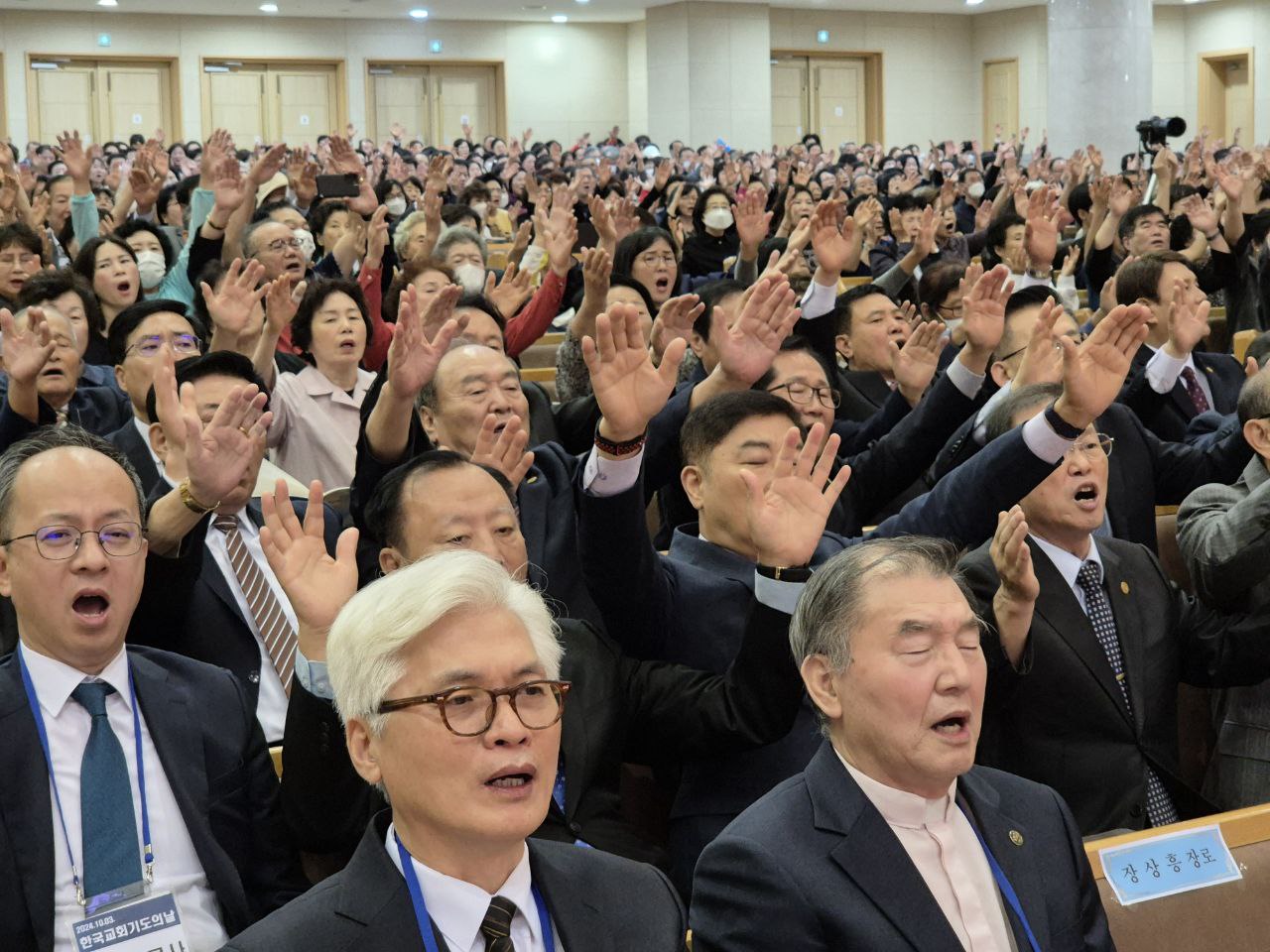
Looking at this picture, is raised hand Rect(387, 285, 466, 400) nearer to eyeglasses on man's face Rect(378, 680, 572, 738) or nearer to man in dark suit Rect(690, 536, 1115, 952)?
man in dark suit Rect(690, 536, 1115, 952)

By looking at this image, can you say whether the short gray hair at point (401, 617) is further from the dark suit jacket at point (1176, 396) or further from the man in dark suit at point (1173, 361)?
the dark suit jacket at point (1176, 396)

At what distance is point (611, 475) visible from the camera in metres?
2.33

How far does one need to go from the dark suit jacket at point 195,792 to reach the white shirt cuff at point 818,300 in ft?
9.10

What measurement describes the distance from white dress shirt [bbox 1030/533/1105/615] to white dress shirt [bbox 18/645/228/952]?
1.43 meters

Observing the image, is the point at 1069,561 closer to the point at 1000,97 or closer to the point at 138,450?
the point at 138,450

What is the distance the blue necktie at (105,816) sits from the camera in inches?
72.4

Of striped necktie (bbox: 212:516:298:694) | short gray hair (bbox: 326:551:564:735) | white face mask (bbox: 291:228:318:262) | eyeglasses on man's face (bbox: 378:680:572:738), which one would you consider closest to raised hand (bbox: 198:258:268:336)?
striped necktie (bbox: 212:516:298:694)

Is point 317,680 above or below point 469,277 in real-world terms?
below

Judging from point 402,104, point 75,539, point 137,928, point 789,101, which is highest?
point 402,104

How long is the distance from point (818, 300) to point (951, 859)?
9.68 feet

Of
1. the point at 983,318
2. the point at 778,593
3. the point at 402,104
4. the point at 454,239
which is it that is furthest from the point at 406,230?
the point at 402,104

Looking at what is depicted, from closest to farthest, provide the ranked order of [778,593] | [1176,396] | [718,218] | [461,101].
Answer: [778,593], [1176,396], [718,218], [461,101]

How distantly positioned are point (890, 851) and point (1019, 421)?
123 centimetres

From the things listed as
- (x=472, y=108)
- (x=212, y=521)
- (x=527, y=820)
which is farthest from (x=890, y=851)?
(x=472, y=108)
